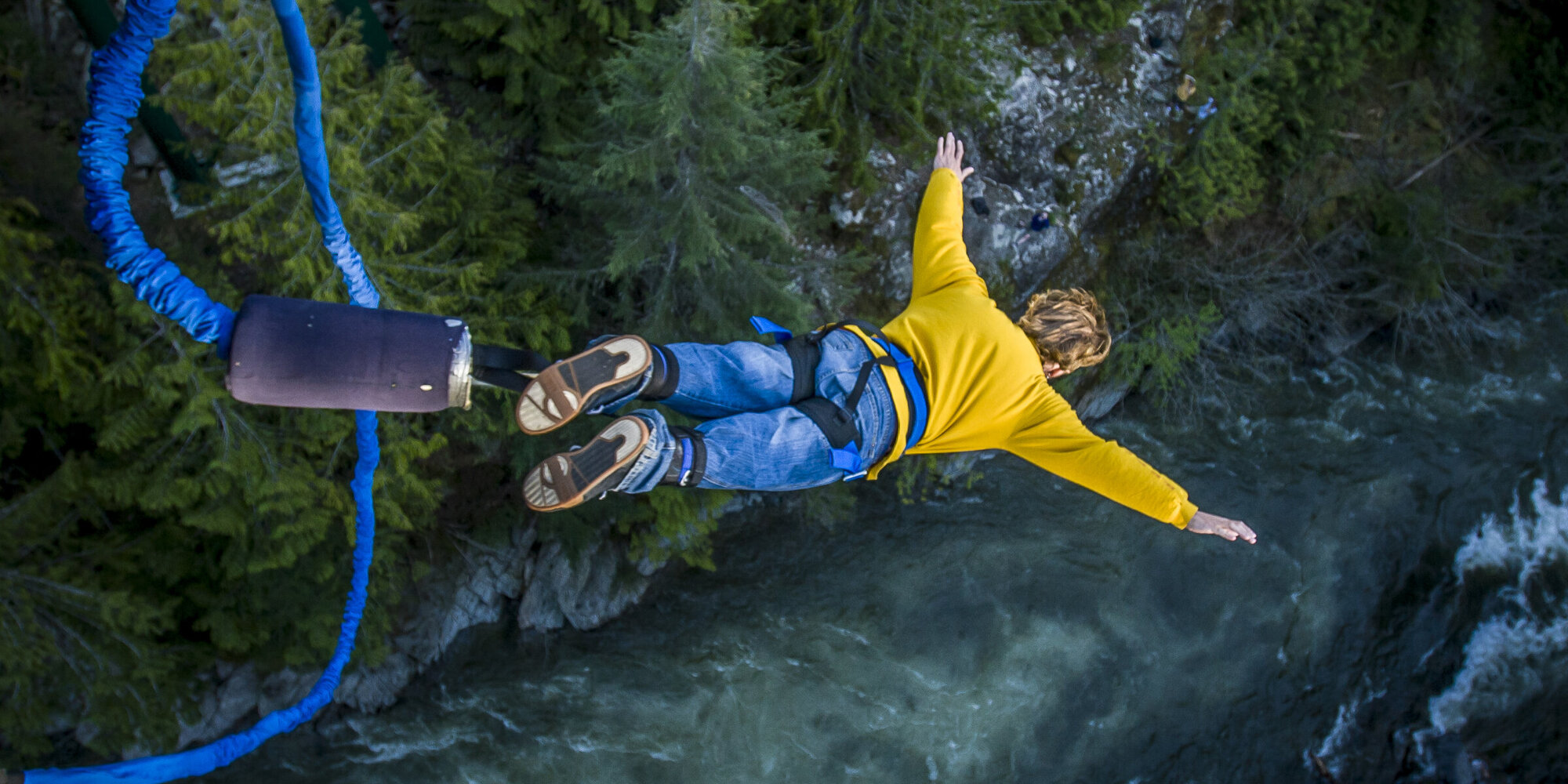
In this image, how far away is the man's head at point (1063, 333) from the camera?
3285 millimetres

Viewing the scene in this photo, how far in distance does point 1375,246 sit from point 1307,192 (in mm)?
1182

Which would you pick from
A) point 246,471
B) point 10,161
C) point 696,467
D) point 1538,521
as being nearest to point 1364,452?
point 1538,521

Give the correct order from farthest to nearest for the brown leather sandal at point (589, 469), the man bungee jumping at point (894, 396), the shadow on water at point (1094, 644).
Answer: the shadow on water at point (1094, 644)
the man bungee jumping at point (894, 396)
the brown leather sandal at point (589, 469)

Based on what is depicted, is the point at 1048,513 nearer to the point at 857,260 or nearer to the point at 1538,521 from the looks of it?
the point at 857,260

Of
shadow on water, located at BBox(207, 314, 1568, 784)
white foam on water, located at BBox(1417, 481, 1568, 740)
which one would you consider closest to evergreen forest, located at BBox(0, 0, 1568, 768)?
shadow on water, located at BBox(207, 314, 1568, 784)

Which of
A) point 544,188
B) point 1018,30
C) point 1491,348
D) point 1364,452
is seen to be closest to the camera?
point 544,188

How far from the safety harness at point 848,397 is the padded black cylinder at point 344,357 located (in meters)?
1.19

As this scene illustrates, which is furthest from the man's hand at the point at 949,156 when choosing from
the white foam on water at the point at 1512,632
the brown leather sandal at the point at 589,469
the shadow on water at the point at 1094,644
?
the white foam on water at the point at 1512,632

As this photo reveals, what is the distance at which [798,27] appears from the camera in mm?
6156

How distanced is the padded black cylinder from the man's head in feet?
7.44

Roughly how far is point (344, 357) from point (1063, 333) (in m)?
2.70

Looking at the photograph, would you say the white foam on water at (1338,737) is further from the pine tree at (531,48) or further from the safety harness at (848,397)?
the pine tree at (531,48)

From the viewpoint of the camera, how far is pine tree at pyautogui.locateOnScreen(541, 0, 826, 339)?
14.5 ft

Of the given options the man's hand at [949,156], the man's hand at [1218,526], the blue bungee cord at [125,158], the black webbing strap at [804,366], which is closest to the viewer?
the blue bungee cord at [125,158]
